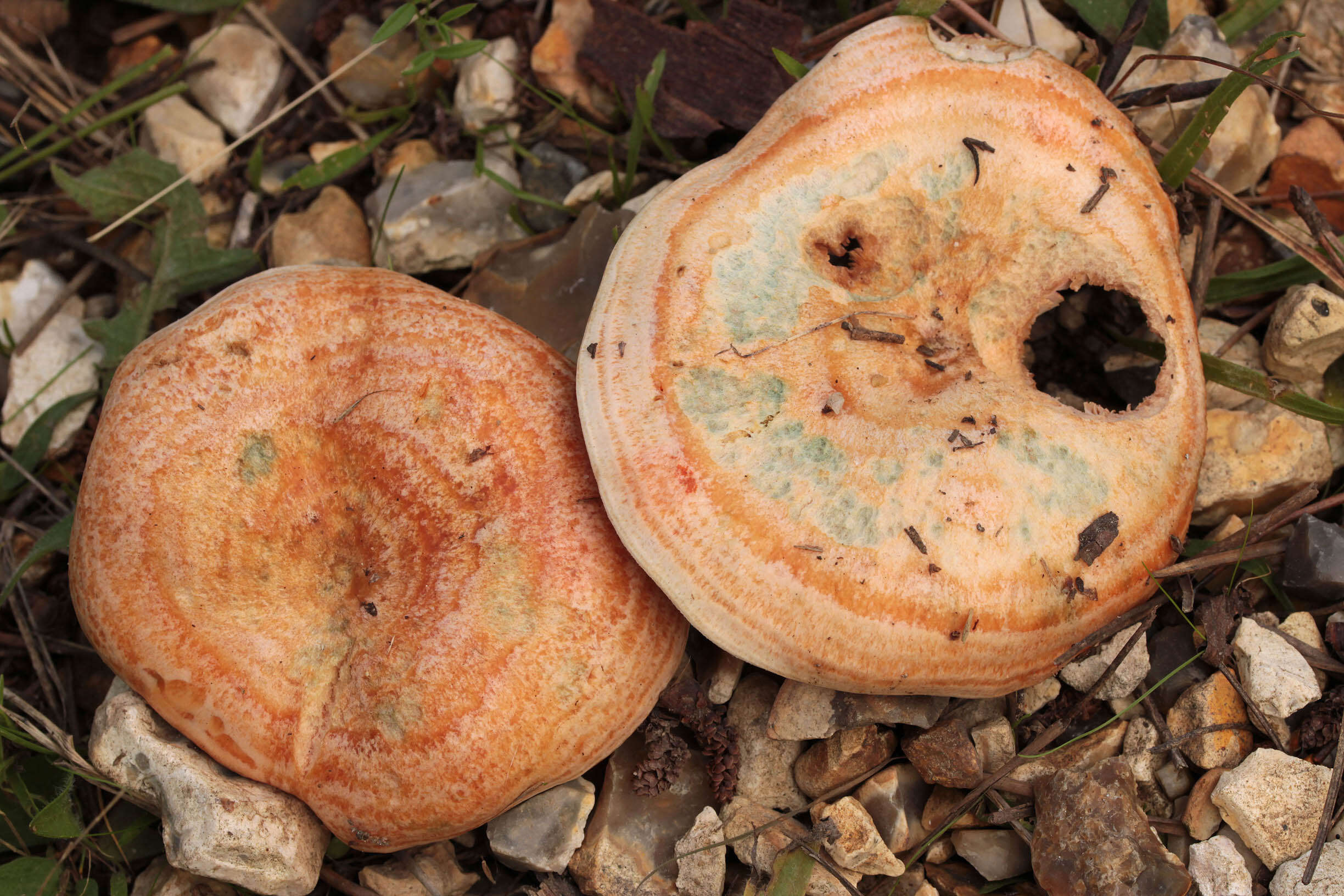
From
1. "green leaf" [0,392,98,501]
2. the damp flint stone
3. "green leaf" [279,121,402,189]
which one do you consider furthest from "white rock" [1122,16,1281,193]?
"green leaf" [0,392,98,501]

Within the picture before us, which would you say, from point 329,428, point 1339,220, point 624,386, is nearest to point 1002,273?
point 624,386

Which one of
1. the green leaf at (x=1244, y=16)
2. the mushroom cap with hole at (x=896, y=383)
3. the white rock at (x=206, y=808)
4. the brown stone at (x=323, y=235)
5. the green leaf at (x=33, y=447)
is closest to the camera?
the mushroom cap with hole at (x=896, y=383)

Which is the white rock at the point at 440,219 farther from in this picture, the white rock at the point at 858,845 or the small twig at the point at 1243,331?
the small twig at the point at 1243,331

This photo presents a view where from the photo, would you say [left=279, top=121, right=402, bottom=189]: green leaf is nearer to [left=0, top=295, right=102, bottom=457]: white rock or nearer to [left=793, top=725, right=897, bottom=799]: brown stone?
[left=0, top=295, right=102, bottom=457]: white rock

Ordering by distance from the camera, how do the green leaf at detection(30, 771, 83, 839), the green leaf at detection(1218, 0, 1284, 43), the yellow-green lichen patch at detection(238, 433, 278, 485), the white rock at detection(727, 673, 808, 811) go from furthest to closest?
the green leaf at detection(1218, 0, 1284, 43), the white rock at detection(727, 673, 808, 811), the green leaf at detection(30, 771, 83, 839), the yellow-green lichen patch at detection(238, 433, 278, 485)

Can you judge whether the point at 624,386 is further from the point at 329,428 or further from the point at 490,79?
the point at 490,79

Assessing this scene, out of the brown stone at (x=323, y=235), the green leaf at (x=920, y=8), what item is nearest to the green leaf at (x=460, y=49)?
the brown stone at (x=323, y=235)
